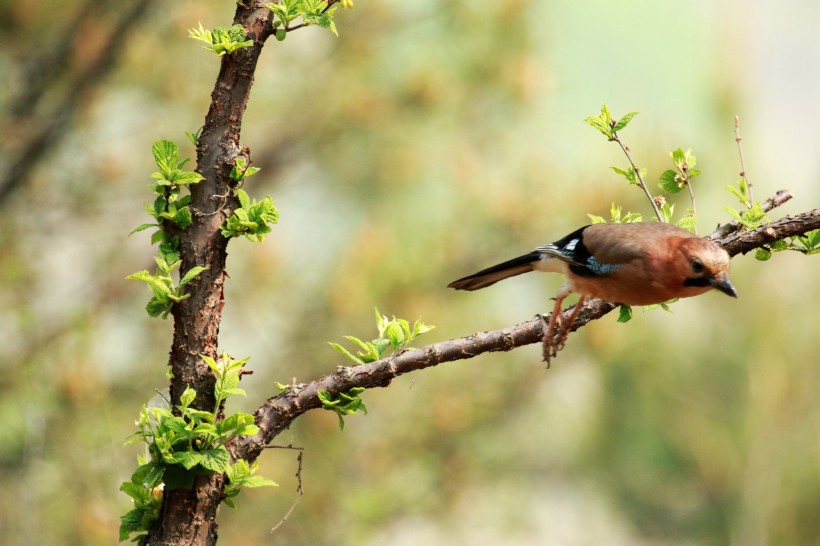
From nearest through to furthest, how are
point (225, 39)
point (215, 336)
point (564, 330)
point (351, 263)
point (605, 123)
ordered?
point (225, 39) → point (215, 336) → point (564, 330) → point (605, 123) → point (351, 263)

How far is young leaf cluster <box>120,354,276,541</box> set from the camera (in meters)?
1.45

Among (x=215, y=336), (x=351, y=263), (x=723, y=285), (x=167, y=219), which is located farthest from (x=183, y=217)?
(x=351, y=263)

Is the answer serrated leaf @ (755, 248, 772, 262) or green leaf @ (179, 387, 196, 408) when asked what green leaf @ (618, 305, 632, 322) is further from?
green leaf @ (179, 387, 196, 408)

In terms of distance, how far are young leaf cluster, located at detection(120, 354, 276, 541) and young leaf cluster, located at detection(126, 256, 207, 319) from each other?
0.12 metres

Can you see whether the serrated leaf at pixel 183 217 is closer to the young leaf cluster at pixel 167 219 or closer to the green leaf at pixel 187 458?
the young leaf cluster at pixel 167 219

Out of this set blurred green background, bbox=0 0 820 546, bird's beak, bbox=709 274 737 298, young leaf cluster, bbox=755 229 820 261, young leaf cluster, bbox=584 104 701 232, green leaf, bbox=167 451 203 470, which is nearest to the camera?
green leaf, bbox=167 451 203 470

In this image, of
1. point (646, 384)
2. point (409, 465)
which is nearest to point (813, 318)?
point (646, 384)

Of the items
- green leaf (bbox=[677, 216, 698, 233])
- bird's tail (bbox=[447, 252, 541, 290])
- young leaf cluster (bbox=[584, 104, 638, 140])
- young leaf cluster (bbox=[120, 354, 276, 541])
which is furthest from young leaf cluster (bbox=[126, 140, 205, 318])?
green leaf (bbox=[677, 216, 698, 233])

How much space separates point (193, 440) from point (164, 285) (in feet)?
0.84

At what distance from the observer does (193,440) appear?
4.92 ft

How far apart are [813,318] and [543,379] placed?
210 centimetres

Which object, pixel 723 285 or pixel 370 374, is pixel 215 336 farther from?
pixel 723 285

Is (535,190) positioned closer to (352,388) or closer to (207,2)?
(207,2)

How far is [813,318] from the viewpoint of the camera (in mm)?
5945
